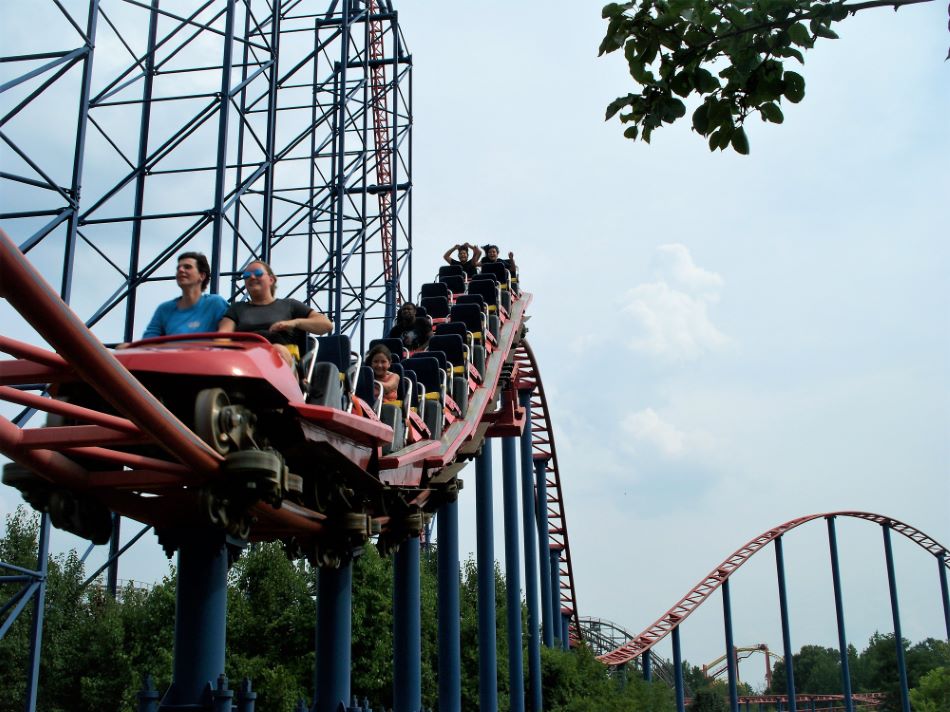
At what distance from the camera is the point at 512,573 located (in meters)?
11.3

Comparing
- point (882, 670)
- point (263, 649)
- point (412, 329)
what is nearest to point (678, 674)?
point (263, 649)

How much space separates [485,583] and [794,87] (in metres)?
8.35

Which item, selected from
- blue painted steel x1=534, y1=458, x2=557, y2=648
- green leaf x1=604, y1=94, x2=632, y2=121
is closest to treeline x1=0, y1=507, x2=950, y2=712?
blue painted steel x1=534, y1=458, x2=557, y2=648

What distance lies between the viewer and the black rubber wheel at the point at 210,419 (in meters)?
3.10

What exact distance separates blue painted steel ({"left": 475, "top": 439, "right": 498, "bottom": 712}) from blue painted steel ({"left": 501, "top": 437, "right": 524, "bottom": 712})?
2.53ft

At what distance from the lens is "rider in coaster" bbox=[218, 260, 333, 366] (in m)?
3.77

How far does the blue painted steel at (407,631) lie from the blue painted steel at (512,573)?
4.24 meters

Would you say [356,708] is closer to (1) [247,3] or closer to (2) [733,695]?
(1) [247,3]

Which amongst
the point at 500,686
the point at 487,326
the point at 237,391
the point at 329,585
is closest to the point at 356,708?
the point at 329,585

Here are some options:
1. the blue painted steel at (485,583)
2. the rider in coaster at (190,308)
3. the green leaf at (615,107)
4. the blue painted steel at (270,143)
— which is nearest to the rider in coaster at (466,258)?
the blue painted steel at (485,583)

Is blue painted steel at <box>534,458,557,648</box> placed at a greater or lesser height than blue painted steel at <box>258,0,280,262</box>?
lesser

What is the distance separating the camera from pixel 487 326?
31.0 feet

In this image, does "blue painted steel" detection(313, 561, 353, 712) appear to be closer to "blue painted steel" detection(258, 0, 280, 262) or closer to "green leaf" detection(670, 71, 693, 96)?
"blue painted steel" detection(258, 0, 280, 262)

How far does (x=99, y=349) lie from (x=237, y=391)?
0.91 m
